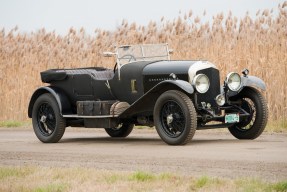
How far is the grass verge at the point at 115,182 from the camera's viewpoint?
7.77 metres

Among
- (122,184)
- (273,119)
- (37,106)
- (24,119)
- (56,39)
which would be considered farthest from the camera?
(56,39)

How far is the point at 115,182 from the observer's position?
8.27 metres

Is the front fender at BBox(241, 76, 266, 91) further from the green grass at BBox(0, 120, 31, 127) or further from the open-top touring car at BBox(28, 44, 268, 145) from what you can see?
the green grass at BBox(0, 120, 31, 127)

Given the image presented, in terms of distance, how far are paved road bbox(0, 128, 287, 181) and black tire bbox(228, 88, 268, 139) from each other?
0.20 metres

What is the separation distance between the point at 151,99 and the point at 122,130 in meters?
2.20

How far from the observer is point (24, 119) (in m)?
21.5

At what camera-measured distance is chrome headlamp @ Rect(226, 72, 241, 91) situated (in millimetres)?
13553

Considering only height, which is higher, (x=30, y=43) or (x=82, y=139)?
(x=30, y=43)

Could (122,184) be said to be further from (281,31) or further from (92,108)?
(281,31)

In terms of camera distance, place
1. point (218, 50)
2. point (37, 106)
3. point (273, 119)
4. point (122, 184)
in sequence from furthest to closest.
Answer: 1. point (218, 50)
2. point (273, 119)
3. point (37, 106)
4. point (122, 184)

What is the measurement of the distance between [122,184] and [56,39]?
16563mm

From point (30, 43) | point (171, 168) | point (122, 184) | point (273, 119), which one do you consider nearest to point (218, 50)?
point (273, 119)

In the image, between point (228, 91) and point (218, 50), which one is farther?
point (218, 50)

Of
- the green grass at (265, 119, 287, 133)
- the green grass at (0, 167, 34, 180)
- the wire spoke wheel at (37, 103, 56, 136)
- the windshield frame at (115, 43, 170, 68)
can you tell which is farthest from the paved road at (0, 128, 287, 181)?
the windshield frame at (115, 43, 170, 68)
